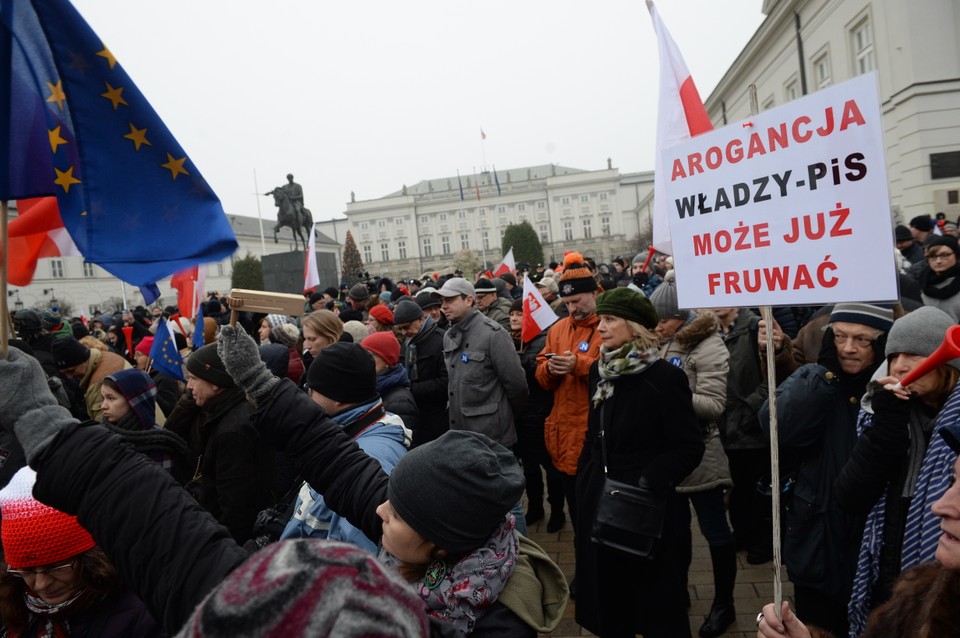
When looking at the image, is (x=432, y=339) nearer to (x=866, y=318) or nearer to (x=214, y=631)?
(x=866, y=318)

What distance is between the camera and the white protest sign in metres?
1.76

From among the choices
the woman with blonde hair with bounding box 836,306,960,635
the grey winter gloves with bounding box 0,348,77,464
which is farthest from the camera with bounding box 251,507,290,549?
the woman with blonde hair with bounding box 836,306,960,635

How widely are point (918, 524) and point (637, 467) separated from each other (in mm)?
1113

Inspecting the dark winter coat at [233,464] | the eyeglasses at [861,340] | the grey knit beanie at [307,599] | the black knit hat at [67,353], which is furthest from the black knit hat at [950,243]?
the black knit hat at [67,353]

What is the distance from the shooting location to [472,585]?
4.85ft

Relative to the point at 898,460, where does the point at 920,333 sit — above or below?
above

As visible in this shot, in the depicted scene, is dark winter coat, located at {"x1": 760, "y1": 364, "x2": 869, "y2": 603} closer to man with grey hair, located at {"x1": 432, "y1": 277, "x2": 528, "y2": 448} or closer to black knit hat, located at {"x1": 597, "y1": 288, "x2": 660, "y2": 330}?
black knit hat, located at {"x1": 597, "y1": 288, "x2": 660, "y2": 330}

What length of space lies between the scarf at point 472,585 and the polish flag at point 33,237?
83.7 inches

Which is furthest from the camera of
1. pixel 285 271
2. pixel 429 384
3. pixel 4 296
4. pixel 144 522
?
pixel 285 271

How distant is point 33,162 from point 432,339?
3.19 metres

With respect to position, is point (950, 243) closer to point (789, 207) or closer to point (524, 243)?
point (789, 207)

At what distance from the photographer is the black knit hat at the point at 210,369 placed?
3.07 metres

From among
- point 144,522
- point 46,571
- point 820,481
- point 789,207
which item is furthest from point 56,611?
point 820,481

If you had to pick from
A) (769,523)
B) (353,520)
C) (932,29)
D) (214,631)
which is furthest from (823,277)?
(932,29)
